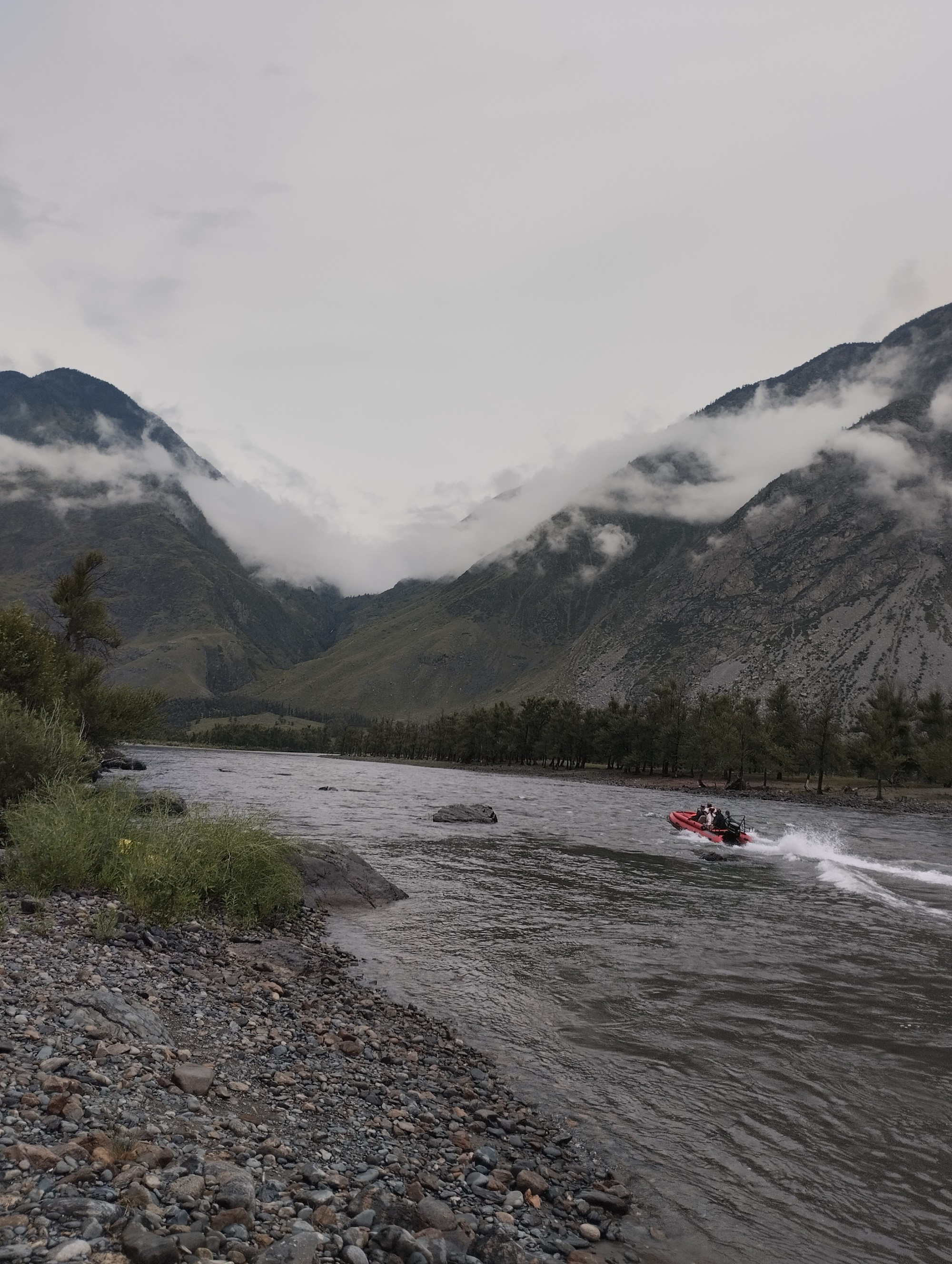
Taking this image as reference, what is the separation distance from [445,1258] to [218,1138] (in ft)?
8.86

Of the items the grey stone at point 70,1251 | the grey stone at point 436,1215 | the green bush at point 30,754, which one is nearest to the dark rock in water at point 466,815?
the green bush at point 30,754

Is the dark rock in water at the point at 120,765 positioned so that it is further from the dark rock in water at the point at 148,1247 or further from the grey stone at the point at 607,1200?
the dark rock in water at the point at 148,1247

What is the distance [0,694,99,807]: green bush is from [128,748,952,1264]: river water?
1226 centimetres

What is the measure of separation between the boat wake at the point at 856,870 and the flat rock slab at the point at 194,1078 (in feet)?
93.3

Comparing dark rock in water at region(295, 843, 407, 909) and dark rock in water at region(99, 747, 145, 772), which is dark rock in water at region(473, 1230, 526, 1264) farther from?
dark rock in water at region(99, 747, 145, 772)

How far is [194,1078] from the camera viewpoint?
8734mm

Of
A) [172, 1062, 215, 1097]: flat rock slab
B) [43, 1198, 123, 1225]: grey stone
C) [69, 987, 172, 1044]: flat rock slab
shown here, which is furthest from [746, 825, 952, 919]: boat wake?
[43, 1198, 123, 1225]: grey stone

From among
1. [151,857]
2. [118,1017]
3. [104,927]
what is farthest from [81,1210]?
[151,857]

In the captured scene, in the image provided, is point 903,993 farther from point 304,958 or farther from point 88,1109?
point 88,1109

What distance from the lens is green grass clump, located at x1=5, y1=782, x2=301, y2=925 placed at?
1645 centimetres

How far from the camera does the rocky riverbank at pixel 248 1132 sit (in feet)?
19.1

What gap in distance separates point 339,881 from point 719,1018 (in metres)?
13.7

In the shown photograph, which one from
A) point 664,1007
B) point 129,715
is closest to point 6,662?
point 129,715

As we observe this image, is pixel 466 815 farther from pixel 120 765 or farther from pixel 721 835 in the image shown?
pixel 120 765
